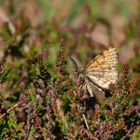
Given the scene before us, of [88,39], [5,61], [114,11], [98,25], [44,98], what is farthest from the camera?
[114,11]

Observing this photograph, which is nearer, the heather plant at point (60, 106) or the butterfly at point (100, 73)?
the heather plant at point (60, 106)

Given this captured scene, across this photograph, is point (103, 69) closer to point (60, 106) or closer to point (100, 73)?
point (100, 73)

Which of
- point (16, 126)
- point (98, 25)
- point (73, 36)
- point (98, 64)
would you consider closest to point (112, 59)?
point (98, 64)

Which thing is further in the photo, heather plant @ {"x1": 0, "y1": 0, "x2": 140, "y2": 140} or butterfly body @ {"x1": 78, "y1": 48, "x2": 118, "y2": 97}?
butterfly body @ {"x1": 78, "y1": 48, "x2": 118, "y2": 97}

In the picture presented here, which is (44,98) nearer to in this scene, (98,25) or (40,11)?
(98,25)

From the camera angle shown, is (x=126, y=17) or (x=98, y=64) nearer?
(x=98, y=64)

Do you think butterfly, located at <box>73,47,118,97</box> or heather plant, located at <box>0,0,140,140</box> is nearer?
heather plant, located at <box>0,0,140,140</box>
